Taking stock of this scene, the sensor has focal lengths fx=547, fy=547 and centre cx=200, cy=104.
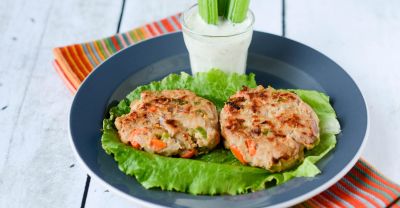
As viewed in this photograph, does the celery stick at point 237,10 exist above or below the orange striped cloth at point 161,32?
above

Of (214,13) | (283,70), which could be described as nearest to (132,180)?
(214,13)

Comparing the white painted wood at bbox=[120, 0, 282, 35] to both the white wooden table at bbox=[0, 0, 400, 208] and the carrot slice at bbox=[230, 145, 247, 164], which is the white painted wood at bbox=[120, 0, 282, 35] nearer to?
the white wooden table at bbox=[0, 0, 400, 208]

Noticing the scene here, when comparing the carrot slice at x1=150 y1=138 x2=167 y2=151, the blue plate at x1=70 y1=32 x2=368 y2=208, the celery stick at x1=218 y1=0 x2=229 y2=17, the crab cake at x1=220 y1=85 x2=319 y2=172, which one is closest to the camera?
the blue plate at x1=70 y1=32 x2=368 y2=208

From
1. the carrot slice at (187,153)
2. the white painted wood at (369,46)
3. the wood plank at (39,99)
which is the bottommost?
the wood plank at (39,99)

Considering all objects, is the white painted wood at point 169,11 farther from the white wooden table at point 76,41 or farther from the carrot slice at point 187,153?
the carrot slice at point 187,153

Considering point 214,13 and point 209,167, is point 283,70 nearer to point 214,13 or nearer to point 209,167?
point 214,13

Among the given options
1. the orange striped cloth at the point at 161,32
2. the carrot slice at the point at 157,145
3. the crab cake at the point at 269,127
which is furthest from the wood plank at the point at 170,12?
the carrot slice at the point at 157,145

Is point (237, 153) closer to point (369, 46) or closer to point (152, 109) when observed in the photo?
point (152, 109)

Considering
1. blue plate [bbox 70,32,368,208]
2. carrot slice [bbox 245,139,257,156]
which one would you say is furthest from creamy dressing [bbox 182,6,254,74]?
carrot slice [bbox 245,139,257,156]

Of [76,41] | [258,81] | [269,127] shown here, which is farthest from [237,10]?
[76,41]
